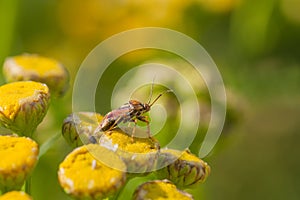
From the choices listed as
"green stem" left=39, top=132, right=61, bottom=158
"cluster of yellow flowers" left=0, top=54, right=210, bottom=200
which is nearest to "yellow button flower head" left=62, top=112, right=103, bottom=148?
"cluster of yellow flowers" left=0, top=54, right=210, bottom=200

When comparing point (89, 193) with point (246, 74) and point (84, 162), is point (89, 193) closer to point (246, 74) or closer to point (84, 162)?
point (84, 162)

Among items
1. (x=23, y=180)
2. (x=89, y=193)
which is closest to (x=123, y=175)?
(x=89, y=193)

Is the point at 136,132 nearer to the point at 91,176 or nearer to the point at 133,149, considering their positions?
the point at 133,149

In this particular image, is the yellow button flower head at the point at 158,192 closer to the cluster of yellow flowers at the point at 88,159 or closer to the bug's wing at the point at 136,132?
the cluster of yellow flowers at the point at 88,159

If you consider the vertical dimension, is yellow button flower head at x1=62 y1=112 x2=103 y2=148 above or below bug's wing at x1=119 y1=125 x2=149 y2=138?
below

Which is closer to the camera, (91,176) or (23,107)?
(91,176)

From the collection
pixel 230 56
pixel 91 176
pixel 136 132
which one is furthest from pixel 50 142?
pixel 230 56

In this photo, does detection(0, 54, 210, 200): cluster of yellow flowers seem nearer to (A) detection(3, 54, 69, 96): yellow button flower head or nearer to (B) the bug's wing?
(B) the bug's wing

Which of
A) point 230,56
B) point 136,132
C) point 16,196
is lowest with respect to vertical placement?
point 16,196
